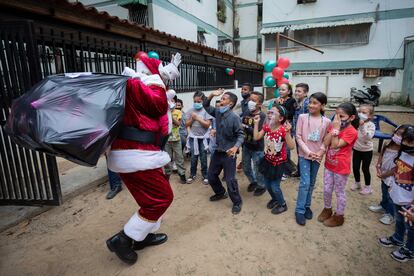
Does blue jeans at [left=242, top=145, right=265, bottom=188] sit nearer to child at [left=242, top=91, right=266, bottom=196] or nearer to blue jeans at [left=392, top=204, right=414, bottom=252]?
child at [left=242, top=91, right=266, bottom=196]

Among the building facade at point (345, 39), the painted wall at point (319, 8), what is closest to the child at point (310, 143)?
the building facade at point (345, 39)

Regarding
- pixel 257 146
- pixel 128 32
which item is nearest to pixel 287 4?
pixel 128 32

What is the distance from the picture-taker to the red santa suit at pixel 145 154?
74.9 inches

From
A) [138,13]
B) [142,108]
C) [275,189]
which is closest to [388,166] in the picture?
[275,189]

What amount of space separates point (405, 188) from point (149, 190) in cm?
240

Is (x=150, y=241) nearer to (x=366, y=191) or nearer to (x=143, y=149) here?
(x=143, y=149)

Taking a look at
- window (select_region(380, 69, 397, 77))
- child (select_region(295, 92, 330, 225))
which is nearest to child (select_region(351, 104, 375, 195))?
child (select_region(295, 92, 330, 225))

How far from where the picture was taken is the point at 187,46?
7.03 m

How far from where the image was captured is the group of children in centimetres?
233

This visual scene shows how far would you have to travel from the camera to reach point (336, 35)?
16781mm

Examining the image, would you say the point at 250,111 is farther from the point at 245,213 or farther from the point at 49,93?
the point at 49,93

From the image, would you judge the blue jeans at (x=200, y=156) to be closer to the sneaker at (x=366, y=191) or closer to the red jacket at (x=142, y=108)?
the red jacket at (x=142, y=108)

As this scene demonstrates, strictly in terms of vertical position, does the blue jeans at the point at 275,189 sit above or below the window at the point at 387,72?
below

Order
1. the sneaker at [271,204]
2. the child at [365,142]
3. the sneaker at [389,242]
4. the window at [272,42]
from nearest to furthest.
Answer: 1. the sneaker at [389,242]
2. the sneaker at [271,204]
3. the child at [365,142]
4. the window at [272,42]
